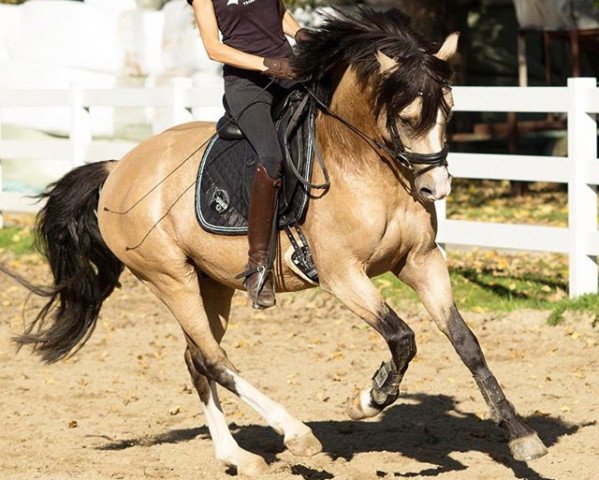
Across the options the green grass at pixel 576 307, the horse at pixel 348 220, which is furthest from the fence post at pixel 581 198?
the horse at pixel 348 220

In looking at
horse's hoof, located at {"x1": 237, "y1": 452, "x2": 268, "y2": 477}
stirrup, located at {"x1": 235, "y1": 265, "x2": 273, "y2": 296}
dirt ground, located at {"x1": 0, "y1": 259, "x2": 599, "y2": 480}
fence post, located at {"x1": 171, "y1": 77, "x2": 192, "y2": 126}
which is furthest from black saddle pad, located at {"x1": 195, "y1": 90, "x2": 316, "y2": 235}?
fence post, located at {"x1": 171, "y1": 77, "x2": 192, "y2": 126}

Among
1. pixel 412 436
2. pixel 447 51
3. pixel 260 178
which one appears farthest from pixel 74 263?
pixel 447 51

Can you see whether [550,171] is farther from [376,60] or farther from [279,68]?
[376,60]

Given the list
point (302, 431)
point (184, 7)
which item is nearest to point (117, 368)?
point (302, 431)

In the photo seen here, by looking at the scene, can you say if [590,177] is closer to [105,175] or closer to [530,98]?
[530,98]

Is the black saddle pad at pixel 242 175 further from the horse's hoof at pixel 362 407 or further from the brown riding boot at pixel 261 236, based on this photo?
the horse's hoof at pixel 362 407

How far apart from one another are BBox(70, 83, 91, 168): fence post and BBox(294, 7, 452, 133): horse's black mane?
8.63m

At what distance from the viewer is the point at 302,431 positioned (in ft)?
19.5

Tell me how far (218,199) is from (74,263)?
150cm

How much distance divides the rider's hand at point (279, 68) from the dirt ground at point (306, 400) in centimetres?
199

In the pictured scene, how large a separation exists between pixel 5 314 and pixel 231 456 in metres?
5.13

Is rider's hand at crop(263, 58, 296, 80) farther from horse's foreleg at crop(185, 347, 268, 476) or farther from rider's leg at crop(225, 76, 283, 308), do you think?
horse's foreleg at crop(185, 347, 268, 476)

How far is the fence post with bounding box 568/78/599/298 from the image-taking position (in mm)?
9820

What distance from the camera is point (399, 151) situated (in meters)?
5.61
